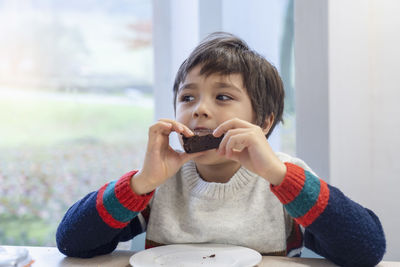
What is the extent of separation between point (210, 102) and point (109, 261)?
48 cm

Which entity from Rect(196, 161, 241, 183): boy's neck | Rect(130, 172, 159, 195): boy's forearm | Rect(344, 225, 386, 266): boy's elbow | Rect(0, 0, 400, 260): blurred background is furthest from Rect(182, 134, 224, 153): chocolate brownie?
Rect(0, 0, 400, 260): blurred background

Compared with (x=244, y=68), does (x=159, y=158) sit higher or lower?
lower

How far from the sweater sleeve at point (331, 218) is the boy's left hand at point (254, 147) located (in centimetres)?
3

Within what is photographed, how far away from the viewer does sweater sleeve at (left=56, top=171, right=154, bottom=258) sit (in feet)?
3.60

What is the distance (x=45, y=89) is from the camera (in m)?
2.74

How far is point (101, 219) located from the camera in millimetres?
1116

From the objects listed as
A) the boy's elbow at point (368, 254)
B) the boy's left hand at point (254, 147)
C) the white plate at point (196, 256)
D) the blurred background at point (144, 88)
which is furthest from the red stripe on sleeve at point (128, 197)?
the blurred background at point (144, 88)

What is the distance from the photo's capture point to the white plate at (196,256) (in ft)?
3.18

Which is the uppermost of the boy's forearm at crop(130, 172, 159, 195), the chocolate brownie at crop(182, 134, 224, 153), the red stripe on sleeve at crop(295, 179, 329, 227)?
the chocolate brownie at crop(182, 134, 224, 153)

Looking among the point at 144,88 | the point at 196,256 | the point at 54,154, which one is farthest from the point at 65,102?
the point at 196,256

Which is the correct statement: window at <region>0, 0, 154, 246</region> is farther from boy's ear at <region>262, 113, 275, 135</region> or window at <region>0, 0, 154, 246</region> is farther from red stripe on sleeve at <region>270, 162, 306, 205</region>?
red stripe on sleeve at <region>270, 162, 306, 205</region>

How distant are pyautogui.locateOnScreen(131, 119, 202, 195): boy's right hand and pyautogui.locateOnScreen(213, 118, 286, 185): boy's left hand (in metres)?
0.10

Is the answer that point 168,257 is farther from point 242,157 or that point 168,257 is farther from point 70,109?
point 70,109

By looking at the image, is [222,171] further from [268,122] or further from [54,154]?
[54,154]
